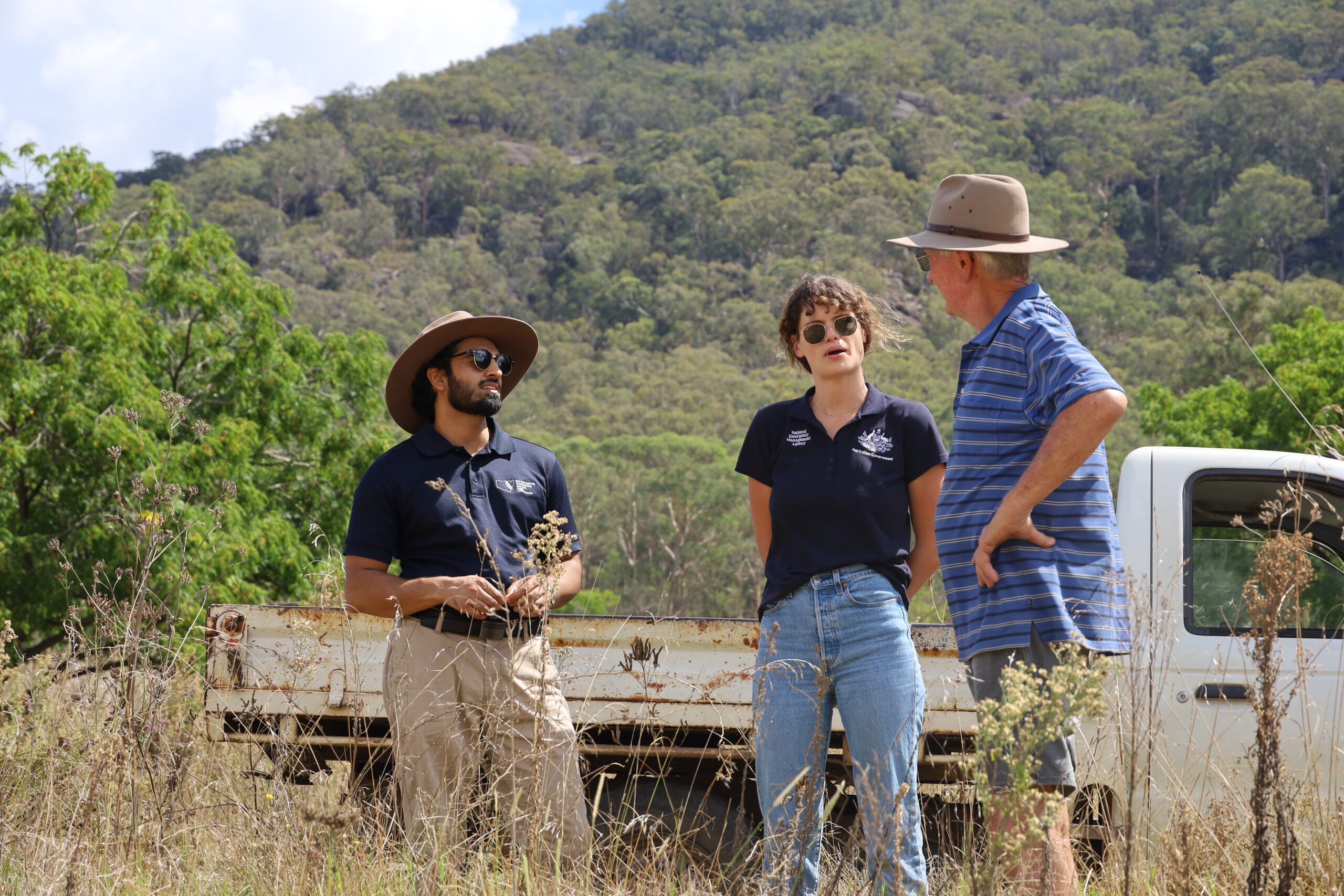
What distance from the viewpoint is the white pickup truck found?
12.5ft

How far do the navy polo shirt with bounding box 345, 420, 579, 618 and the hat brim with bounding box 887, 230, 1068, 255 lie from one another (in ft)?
3.83

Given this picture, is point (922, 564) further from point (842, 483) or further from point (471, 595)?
point (471, 595)

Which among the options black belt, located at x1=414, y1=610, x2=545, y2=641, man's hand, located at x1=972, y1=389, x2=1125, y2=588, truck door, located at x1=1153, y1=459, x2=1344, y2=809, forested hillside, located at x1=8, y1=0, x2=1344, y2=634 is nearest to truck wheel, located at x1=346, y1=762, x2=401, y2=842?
black belt, located at x1=414, y1=610, x2=545, y2=641

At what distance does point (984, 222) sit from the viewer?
2883 millimetres

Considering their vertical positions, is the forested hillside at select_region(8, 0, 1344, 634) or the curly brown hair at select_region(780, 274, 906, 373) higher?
the forested hillside at select_region(8, 0, 1344, 634)

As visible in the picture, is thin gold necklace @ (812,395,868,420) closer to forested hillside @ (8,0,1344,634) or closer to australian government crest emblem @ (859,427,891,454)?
australian government crest emblem @ (859,427,891,454)

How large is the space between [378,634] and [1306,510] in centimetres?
309

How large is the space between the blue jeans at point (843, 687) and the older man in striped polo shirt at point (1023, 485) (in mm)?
197

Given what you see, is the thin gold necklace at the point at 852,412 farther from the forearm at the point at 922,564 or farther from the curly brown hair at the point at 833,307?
the forearm at the point at 922,564

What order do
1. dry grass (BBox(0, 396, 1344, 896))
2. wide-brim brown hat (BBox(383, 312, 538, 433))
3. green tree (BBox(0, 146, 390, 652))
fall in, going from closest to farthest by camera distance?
dry grass (BBox(0, 396, 1344, 896)) → wide-brim brown hat (BBox(383, 312, 538, 433)) → green tree (BBox(0, 146, 390, 652))

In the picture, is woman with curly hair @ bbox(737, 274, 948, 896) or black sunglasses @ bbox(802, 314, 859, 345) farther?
black sunglasses @ bbox(802, 314, 859, 345)

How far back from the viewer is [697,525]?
39000 millimetres

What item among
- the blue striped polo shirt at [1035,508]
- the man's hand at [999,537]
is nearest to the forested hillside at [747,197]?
the blue striped polo shirt at [1035,508]

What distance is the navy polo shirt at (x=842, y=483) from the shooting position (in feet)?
9.67
